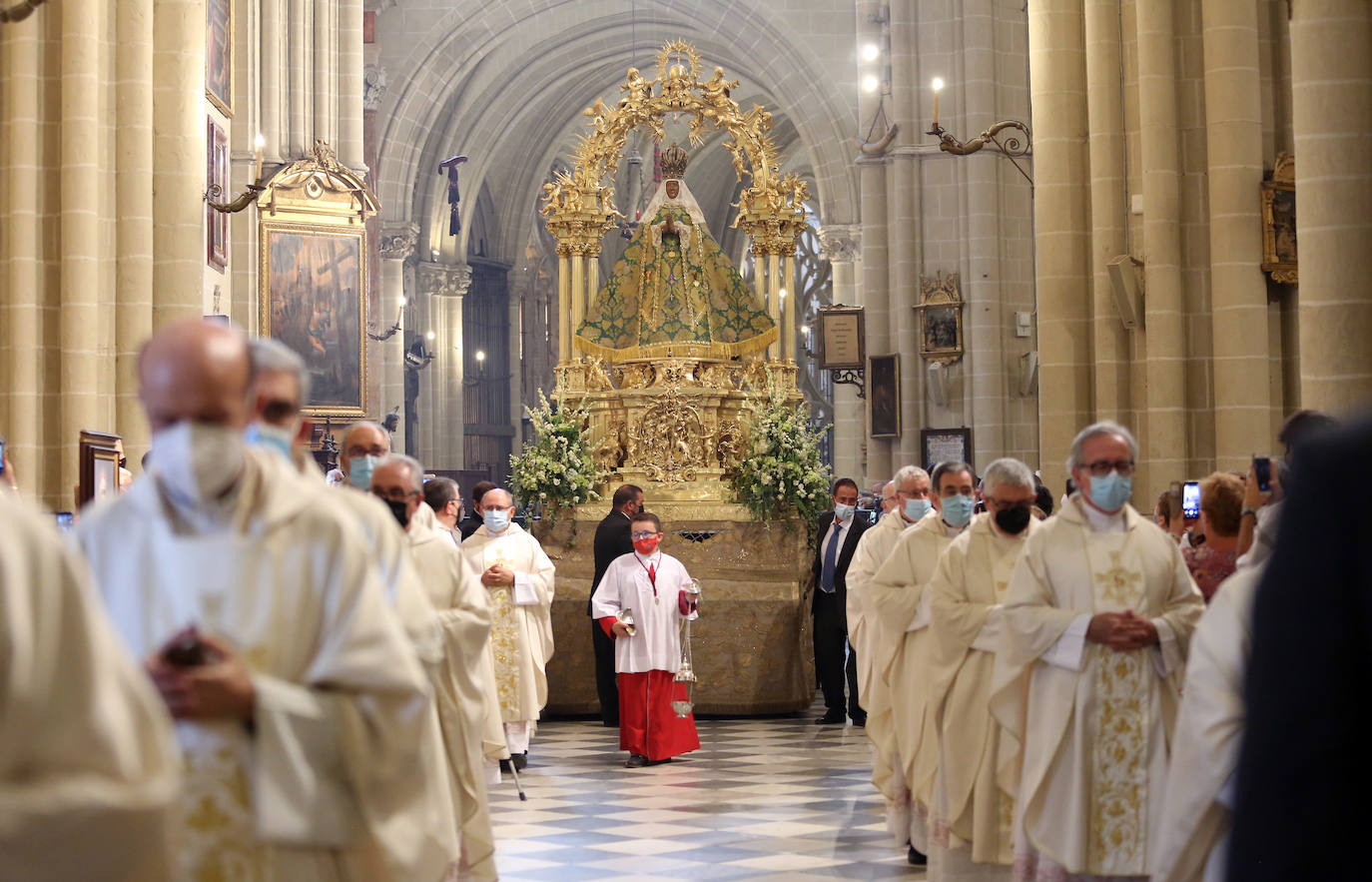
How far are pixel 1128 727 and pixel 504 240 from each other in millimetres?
34685

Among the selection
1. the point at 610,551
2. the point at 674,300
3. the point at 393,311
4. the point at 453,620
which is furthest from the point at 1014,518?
the point at 393,311

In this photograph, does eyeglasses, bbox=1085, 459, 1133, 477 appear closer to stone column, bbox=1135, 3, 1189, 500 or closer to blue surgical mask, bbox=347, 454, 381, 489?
blue surgical mask, bbox=347, 454, 381, 489

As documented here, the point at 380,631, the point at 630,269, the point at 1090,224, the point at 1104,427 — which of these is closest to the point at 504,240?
the point at 630,269

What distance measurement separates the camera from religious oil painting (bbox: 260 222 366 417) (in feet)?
55.6

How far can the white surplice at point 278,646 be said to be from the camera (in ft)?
9.29

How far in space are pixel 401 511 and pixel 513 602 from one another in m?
4.52

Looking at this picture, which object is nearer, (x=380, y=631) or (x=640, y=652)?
(x=380, y=631)

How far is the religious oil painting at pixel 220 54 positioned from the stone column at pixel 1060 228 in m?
6.96

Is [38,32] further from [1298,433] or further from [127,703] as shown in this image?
[127,703]

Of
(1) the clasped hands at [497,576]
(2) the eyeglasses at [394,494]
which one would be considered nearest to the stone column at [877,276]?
(1) the clasped hands at [497,576]

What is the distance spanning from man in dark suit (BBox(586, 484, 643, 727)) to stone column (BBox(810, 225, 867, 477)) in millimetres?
12993

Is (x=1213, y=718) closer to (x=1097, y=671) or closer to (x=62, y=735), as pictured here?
(x=1097, y=671)

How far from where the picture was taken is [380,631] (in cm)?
290

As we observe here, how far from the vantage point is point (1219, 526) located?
19.3 ft
